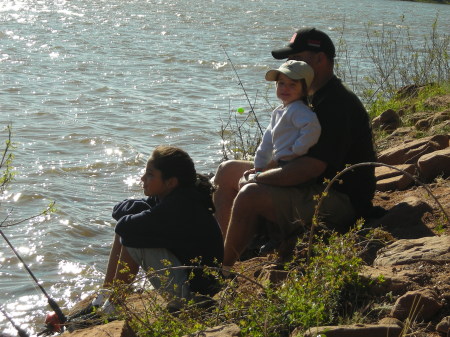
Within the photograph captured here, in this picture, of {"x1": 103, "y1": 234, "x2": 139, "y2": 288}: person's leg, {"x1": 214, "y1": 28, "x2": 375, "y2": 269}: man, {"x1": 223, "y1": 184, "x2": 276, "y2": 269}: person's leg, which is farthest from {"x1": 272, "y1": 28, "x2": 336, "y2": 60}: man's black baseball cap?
{"x1": 103, "y1": 234, "x2": 139, "y2": 288}: person's leg

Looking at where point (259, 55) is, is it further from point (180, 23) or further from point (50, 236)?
point (50, 236)

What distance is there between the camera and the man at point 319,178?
5.21 metres

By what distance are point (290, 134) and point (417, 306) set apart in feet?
6.14

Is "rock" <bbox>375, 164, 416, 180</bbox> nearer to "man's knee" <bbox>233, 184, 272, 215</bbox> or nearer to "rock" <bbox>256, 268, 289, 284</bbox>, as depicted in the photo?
"man's knee" <bbox>233, 184, 272, 215</bbox>

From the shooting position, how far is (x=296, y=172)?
205 inches

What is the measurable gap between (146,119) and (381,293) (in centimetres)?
836

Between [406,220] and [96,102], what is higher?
[406,220]

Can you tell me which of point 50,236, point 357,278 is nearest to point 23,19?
point 50,236

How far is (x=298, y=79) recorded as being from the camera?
210 inches

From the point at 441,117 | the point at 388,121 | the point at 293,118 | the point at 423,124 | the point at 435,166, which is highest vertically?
the point at 293,118

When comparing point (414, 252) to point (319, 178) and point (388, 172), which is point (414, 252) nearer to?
point (319, 178)

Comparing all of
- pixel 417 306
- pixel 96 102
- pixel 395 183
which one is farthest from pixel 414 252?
pixel 96 102

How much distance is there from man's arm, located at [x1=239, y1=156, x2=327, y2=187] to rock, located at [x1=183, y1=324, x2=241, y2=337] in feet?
5.40

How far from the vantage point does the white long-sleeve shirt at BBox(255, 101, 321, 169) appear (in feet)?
17.2
